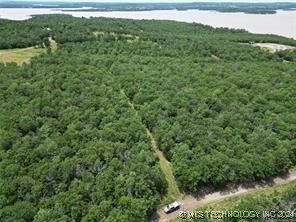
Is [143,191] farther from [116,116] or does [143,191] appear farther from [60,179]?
[116,116]

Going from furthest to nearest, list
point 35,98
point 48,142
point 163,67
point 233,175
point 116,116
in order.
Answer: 1. point 163,67
2. point 35,98
3. point 116,116
4. point 48,142
5. point 233,175

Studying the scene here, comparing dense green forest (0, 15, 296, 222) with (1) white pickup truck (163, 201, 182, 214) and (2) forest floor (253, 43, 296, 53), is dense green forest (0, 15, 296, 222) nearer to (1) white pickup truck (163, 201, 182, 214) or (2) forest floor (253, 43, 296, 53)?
(1) white pickup truck (163, 201, 182, 214)

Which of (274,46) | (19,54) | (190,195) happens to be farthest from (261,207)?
(274,46)

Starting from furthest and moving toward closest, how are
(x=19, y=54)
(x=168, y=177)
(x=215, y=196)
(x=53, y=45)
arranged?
(x=53, y=45), (x=19, y=54), (x=168, y=177), (x=215, y=196)

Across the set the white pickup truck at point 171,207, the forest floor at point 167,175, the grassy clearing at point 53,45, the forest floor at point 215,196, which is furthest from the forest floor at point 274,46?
the white pickup truck at point 171,207

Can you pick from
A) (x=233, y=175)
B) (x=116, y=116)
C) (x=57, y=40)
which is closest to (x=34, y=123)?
(x=116, y=116)

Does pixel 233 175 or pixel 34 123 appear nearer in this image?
pixel 233 175

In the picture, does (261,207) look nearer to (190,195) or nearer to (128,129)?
(190,195)
